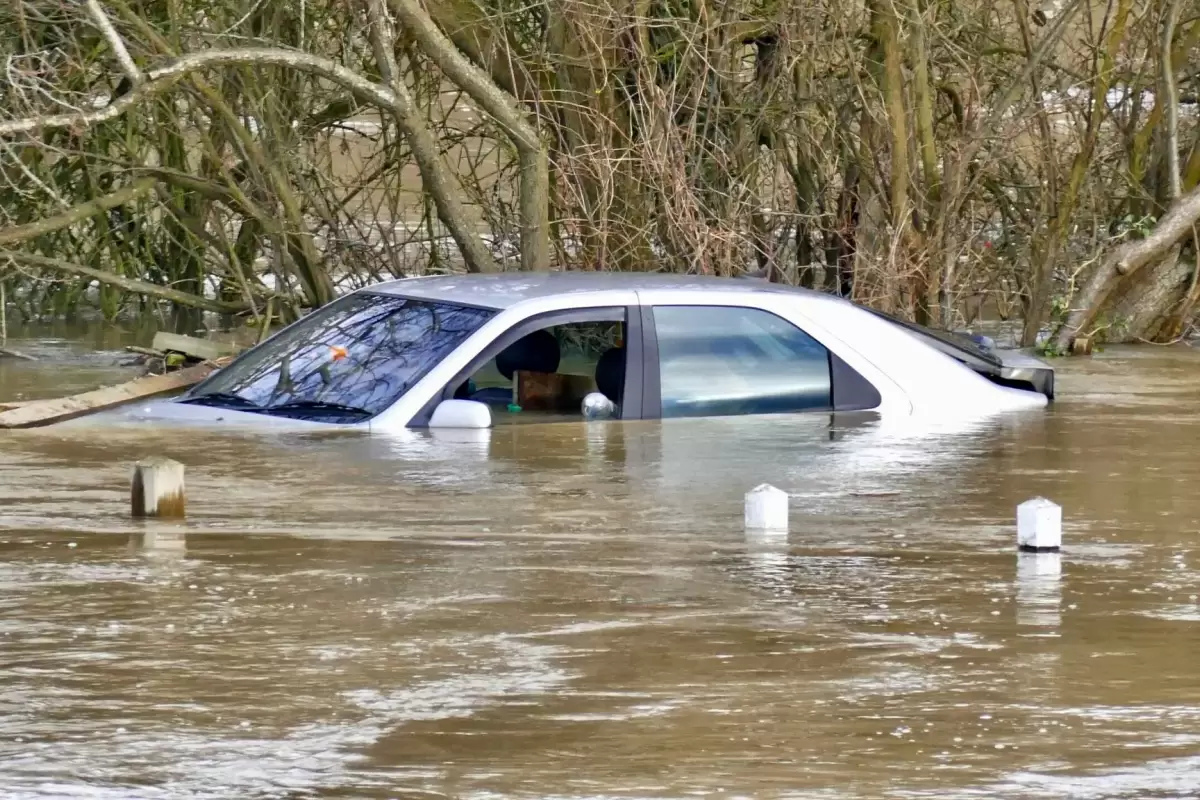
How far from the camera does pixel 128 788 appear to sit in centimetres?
409

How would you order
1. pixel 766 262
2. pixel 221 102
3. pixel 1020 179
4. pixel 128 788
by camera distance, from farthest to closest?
pixel 1020 179
pixel 766 262
pixel 221 102
pixel 128 788

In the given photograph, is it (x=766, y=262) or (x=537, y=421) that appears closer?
(x=537, y=421)

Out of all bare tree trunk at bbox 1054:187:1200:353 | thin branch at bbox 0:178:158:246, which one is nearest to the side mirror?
thin branch at bbox 0:178:158:246

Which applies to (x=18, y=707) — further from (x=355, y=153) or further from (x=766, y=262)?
(x=355, y=153)

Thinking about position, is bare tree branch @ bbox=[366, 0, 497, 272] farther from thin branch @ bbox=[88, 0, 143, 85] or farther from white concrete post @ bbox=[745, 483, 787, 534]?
white concrete post @ bbox=[745, 483, 787, 534]

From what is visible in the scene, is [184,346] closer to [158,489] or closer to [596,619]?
[158,489]

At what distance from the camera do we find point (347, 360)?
814cm

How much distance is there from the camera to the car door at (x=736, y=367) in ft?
26.9

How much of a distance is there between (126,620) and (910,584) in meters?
2.14

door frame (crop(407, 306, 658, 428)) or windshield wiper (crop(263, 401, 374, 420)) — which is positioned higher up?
door frame (crop(407, 306, 658, 428))

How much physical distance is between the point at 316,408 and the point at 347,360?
25cm

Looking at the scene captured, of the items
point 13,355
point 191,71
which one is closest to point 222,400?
point 191,71

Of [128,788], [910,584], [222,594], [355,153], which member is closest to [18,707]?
[128,788]

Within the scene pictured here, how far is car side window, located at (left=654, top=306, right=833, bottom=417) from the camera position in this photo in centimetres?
821
